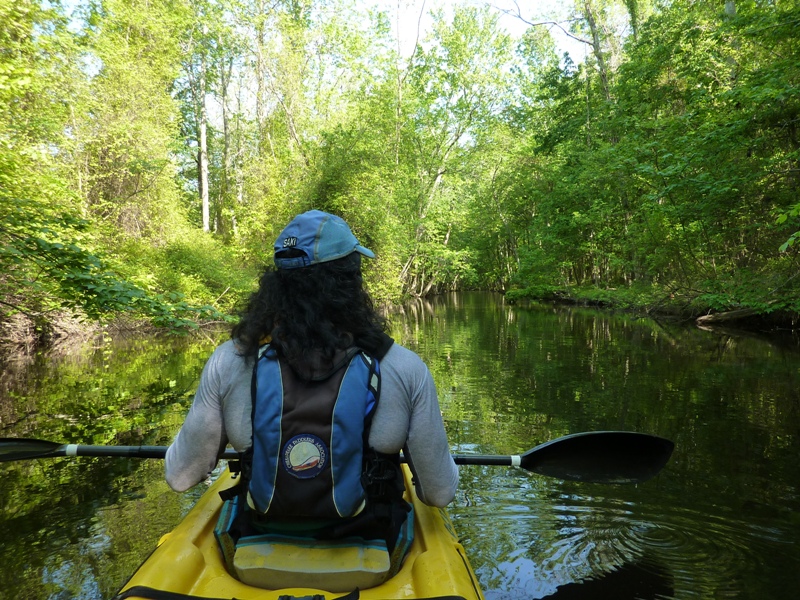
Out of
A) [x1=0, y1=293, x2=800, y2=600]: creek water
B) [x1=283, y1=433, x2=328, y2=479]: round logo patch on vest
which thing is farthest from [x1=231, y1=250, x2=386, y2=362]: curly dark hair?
[x1=0, y1=293, x2=800, y2=600]: creek water

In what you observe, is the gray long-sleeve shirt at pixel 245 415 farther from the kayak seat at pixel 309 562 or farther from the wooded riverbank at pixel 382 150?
the wooded riverbank at pixel 382 150

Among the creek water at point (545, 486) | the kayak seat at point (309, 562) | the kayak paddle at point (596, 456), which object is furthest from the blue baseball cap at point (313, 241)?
the creek water at point (545, 486)

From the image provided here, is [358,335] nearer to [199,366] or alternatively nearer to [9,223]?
[9,223]

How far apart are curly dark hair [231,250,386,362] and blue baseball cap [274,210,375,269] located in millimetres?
25

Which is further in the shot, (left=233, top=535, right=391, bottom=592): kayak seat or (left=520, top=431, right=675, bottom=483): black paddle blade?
(left=520, top=431, right=675, bottom=483): black paddle blade

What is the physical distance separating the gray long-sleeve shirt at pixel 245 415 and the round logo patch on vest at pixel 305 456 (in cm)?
15

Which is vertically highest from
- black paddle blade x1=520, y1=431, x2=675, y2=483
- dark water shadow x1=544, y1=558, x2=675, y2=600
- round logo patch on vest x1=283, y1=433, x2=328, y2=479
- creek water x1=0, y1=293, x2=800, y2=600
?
round logo patch on vest x1=283, y1=433, x2=328, y2=479

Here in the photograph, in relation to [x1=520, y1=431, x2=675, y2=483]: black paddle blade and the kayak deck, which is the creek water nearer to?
[x1=520, y1=431, x2=675, y2=483]: black paddle blade

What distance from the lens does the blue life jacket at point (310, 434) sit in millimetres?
1469

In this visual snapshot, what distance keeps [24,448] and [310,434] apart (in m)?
2.27

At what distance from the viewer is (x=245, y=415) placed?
1.54 metres

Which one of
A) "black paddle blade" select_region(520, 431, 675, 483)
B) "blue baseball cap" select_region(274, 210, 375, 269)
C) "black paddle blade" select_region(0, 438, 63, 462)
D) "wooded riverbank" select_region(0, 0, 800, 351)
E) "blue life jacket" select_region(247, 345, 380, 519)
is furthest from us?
"wooded riverbank" select_region(0, 0, 800, 351)

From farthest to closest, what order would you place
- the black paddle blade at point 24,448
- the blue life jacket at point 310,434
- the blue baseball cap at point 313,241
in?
the black paddle blade at point 24,448 < the blue baseball cap at point 313,241 < the blue life jacket at point 310,434

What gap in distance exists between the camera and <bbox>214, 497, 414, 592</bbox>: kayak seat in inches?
61.5
